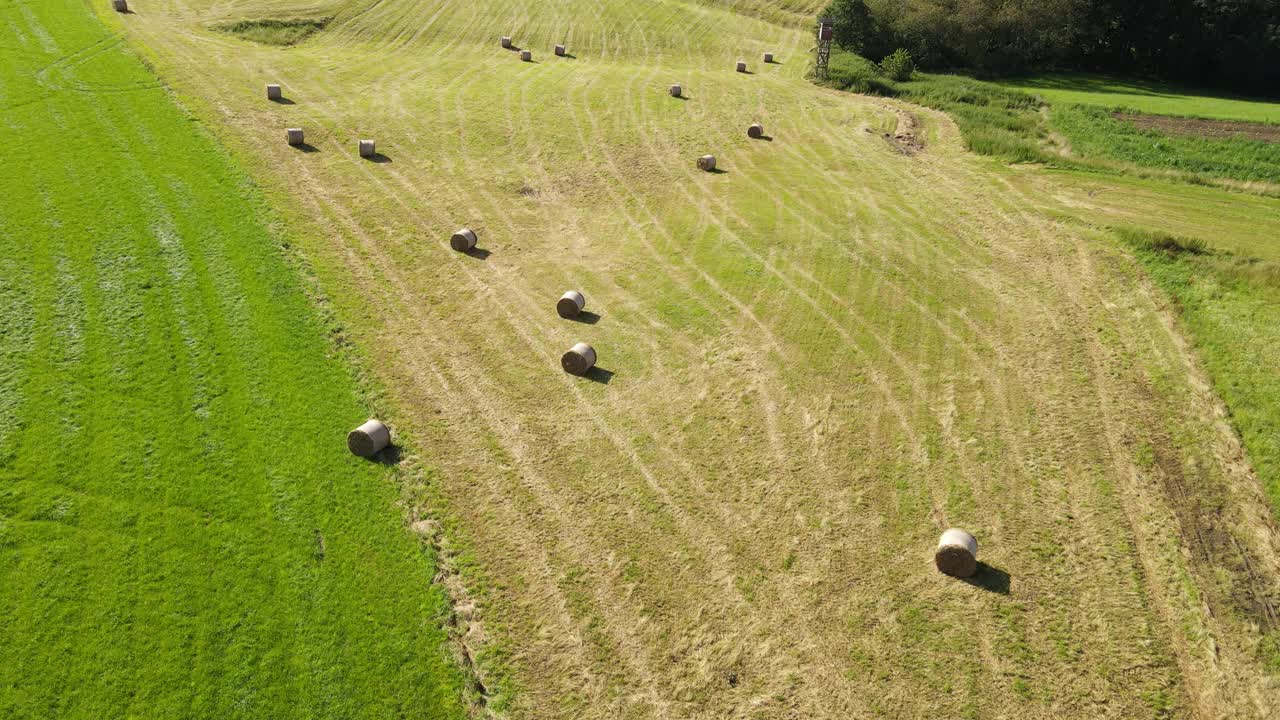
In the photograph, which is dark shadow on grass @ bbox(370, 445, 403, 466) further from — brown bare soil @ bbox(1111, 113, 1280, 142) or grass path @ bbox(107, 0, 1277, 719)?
brown bare soil @ bbox(1111, 113, 1280, 142)

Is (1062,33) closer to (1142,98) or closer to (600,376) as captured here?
(1142,98)

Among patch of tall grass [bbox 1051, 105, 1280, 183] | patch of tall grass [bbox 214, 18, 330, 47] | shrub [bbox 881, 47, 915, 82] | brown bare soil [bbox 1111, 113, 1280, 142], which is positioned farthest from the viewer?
shrub [bbox 881, 47, 915, 82]

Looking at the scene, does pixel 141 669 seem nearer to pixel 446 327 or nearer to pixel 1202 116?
pixel 446 327

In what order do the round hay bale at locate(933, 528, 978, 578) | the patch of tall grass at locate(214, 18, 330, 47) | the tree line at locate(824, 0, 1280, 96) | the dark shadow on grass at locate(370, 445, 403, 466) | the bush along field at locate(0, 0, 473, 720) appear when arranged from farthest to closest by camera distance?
1. the tree line at locate(824, 0, 1280, 96)
2. the patch of tall grass at locate(214, 18, 330, 47)
3. the dark shadow on grass at locate(370, 445, 403, 466)
4. the round hay bale at locate(933, 528, 978, 578)
5. the bush along field at locate(0, 0, 473, 720)

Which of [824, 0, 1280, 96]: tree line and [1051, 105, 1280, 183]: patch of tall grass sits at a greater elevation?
[824, 0, 1280, 96]: tree line

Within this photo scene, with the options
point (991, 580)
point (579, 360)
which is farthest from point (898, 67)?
point (991, 580)

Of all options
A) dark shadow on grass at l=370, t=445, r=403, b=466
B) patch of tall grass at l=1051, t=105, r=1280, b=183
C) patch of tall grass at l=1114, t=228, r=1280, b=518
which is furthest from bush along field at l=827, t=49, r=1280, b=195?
dark shadow on grass at l=370, t=445, r=403, b=466

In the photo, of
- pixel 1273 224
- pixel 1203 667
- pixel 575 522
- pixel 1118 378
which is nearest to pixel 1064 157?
pixel 1273 224
